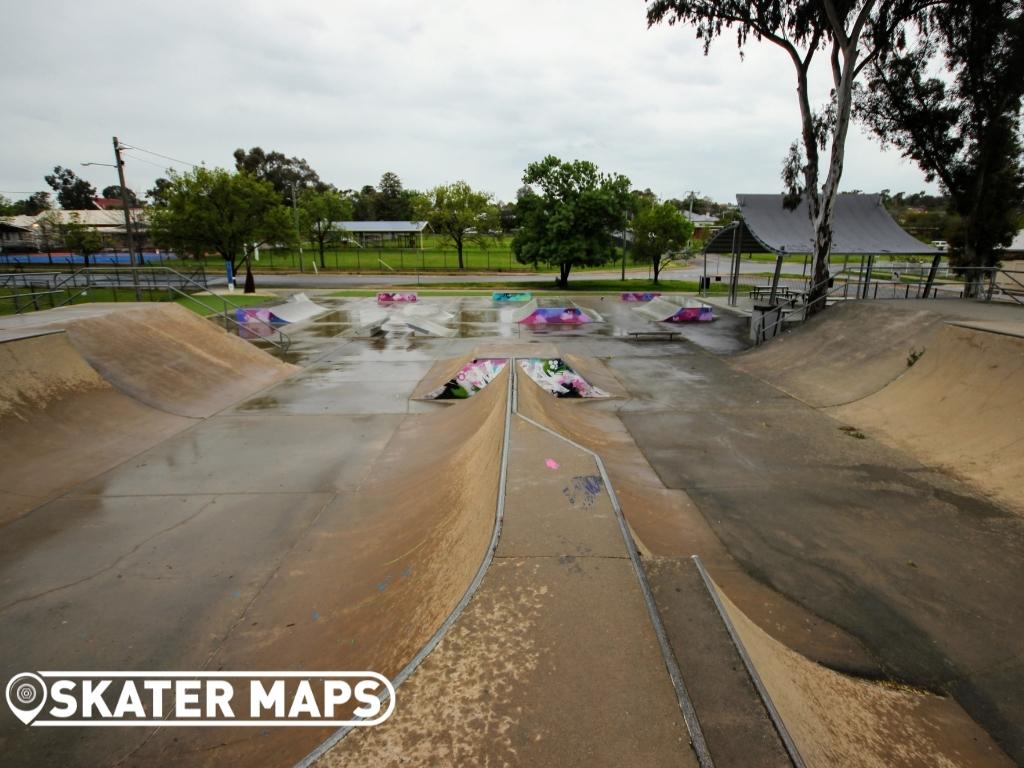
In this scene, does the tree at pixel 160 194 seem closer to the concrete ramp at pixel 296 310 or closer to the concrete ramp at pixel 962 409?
the concrete ramp at pixel 296 310

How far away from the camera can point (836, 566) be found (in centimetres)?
525

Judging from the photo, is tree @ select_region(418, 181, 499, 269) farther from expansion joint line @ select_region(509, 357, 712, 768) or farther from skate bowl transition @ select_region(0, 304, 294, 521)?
expansion joint line @ select_region(509, 357, 712, 768)

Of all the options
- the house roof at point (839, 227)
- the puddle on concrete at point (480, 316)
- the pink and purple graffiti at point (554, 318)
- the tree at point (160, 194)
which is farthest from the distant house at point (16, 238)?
the house roof at point (839, 227)

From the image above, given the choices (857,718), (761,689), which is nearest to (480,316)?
(857,718)

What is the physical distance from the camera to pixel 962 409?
28.1ft

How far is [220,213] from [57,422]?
1028 inches

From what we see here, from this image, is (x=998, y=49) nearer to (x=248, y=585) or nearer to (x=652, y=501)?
(x=652, y=501)

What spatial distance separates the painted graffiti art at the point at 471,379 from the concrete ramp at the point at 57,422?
5062 millimetres

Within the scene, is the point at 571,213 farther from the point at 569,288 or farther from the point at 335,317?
the point at 335,317

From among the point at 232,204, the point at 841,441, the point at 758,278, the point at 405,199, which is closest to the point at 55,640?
the point at 841,441

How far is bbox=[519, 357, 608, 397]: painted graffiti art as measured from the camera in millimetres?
11680

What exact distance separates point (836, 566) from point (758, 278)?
4206 centimetres

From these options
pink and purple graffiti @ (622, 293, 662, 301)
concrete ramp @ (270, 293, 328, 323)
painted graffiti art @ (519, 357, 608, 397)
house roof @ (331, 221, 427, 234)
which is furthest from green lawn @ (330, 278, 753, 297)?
house roof @ (331, 221, 427, 234)

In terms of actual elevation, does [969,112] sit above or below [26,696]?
above
